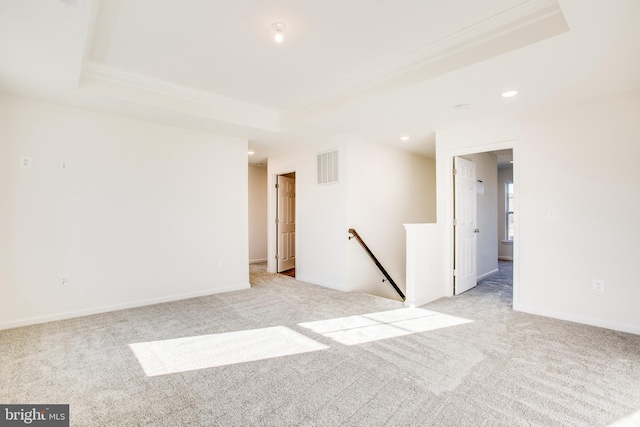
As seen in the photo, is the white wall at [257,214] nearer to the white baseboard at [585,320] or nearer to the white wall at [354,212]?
the white wall at [354,212]

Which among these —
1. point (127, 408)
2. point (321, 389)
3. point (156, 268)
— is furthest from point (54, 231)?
point (321, 389)

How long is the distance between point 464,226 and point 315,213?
7.81 feet

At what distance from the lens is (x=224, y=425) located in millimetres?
1711

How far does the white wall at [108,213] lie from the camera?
3.29 meters

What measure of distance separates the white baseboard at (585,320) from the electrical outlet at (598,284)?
316 mm

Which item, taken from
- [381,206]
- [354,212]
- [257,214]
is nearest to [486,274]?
[381,206]

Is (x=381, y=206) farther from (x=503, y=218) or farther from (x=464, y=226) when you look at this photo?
(x=503, y=218)

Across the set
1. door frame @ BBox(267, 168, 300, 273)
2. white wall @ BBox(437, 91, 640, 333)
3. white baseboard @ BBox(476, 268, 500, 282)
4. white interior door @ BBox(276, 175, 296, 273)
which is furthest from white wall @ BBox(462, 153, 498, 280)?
door frame @ BBox(267, 168, 300, 273)

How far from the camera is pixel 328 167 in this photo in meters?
5.10

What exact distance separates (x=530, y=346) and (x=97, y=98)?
16.2 ft

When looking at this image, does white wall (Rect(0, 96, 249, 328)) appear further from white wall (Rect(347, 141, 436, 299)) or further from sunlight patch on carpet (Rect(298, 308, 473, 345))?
sunlight patch on carpet (Rect(298, 308, 473, 345))

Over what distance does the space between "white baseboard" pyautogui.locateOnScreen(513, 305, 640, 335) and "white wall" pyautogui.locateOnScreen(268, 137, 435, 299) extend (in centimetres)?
217

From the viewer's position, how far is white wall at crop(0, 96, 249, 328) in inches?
130

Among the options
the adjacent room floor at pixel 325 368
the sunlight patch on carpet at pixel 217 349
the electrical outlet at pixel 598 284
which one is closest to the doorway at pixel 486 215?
the electrical outlet at pixel 598 284
